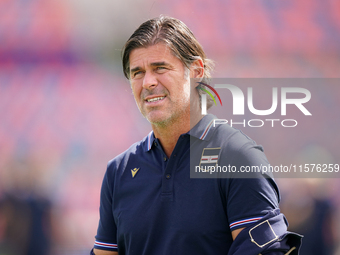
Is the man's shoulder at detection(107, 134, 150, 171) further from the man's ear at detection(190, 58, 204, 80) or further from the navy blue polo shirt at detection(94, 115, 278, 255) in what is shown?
the man's ear at detection(190, 58, 204, 80)

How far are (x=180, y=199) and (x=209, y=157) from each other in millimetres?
171

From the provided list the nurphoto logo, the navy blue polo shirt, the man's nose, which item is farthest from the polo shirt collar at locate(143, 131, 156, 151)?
the nurphoto logo

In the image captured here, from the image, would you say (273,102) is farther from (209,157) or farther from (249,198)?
(249,198)

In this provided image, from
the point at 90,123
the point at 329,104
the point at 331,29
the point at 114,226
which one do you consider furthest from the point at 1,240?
the point at 331,29

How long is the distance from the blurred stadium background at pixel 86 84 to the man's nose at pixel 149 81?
4.32 ft

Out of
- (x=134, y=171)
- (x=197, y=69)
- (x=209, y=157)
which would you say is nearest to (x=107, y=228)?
(x=134, y=171)

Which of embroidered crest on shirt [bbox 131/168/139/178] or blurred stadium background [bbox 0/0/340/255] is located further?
blurred stadium background [bbox 0/0/340/255]

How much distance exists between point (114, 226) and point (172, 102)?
0.50 metres

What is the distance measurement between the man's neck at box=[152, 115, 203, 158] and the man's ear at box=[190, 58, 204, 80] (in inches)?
7.7

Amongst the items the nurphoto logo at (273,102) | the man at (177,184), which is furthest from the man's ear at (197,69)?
the nurphoto logo at (273,102)

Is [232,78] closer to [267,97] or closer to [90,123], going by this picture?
[267,97]

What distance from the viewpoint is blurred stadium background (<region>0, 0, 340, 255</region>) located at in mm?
2430

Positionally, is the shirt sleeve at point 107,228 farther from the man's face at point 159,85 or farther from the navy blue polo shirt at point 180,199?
the man's face at point 159,85

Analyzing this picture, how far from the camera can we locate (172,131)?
1279mm
